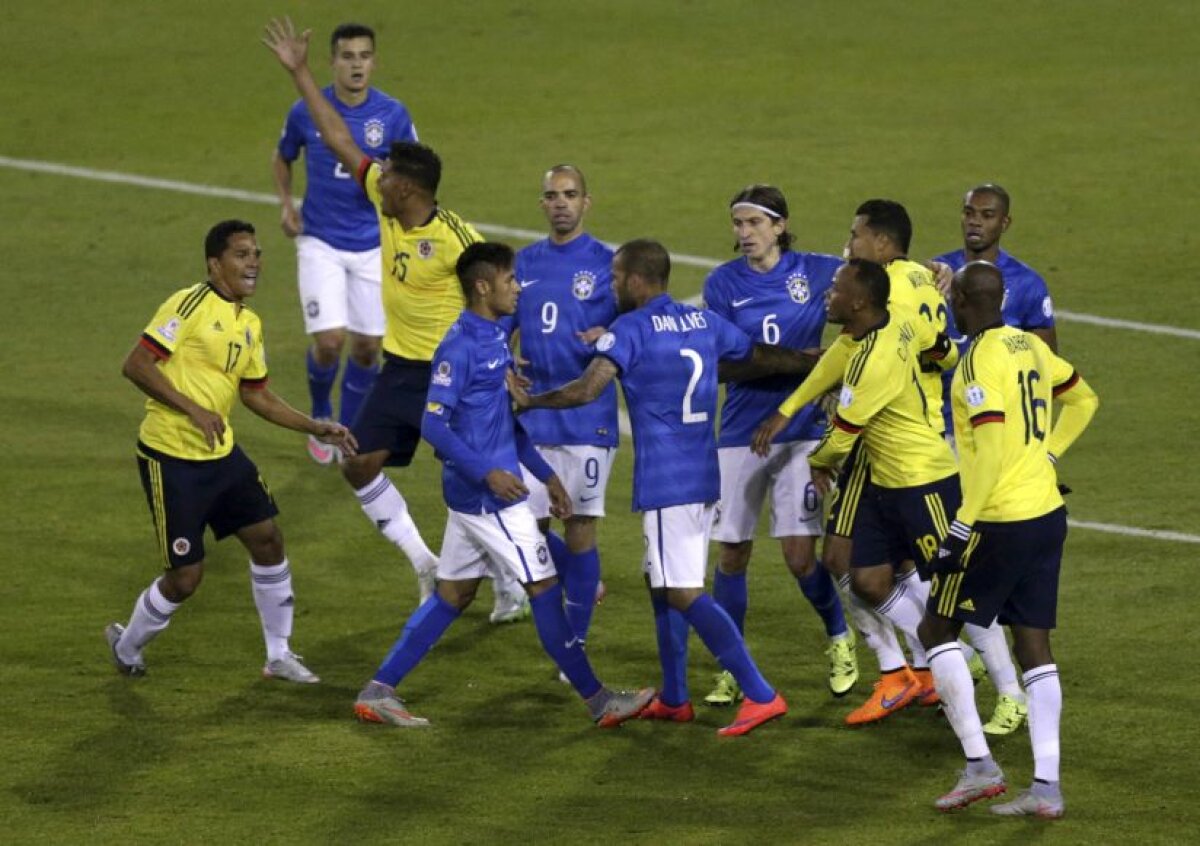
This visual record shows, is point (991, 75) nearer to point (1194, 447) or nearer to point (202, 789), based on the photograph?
point (1194, 447)

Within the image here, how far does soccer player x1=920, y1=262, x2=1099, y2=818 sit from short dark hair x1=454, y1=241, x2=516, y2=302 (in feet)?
7.18

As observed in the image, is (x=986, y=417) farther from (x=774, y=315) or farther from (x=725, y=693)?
(x=725, y=693)

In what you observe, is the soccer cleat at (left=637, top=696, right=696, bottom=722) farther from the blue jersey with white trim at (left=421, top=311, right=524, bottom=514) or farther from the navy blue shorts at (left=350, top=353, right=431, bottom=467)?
the navy blue shorts at (left=350, top=353, right=431, bottom=467)

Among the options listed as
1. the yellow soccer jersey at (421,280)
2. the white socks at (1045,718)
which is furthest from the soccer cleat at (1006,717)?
the yellow soccer jersey at (421,280)

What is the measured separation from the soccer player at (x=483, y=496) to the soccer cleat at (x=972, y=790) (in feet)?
6.02

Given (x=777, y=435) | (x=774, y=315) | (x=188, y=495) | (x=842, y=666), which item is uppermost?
(x=774, y=315)

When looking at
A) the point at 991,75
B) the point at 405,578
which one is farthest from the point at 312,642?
the point at 991,75

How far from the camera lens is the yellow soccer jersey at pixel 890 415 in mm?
10539

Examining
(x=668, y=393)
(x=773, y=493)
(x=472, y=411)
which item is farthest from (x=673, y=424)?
(x=773, y=493)

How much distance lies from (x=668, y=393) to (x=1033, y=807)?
8.32 ft

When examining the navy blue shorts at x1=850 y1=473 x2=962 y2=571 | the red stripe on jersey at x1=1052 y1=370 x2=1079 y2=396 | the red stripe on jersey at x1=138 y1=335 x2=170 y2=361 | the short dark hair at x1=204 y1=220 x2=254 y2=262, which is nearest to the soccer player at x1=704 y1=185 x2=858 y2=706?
the navy blue shorts at x1=850 y1=473 x2=962 y2=571

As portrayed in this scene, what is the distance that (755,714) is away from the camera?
11.0 meters

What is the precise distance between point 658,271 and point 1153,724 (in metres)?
3.20

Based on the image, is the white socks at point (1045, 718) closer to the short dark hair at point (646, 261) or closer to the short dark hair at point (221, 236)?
the short dark hair at point (646, 261)
